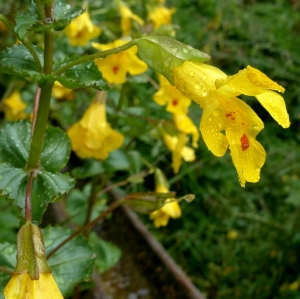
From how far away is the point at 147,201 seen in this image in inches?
28.3

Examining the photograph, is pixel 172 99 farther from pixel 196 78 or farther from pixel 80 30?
pixel 196 78

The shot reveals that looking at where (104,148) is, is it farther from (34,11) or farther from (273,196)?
(273,196)

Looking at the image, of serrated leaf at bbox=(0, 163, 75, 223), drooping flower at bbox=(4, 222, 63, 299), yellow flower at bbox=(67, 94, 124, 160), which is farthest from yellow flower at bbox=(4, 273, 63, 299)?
yellow flower at bbox=(67, 94, 124, 160)

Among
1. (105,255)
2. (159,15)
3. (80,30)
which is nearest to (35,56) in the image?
(80,30)

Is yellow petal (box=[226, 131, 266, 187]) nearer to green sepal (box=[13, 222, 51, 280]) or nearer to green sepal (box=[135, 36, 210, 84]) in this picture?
green sepal (box=[135, 36, 210, 84])

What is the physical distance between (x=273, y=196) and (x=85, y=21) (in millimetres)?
1092

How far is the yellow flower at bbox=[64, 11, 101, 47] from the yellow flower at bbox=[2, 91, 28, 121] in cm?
33

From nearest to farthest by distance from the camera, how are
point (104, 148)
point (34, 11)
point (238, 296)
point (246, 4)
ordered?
point (34, 11), point (104, 148), point (238, 296), point (246, 4)

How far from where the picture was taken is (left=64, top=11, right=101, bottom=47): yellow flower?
1172 millimetres

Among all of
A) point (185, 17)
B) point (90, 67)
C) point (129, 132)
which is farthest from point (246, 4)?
point (90, 67)

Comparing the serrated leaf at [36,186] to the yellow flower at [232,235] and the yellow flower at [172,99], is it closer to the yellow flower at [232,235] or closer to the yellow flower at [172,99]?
the yellow flower at [172,99]

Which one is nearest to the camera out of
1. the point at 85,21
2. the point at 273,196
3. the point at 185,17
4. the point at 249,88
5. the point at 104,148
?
the point at 249,88

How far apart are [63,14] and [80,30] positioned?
2.09 feet

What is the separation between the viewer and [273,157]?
1.95 m
